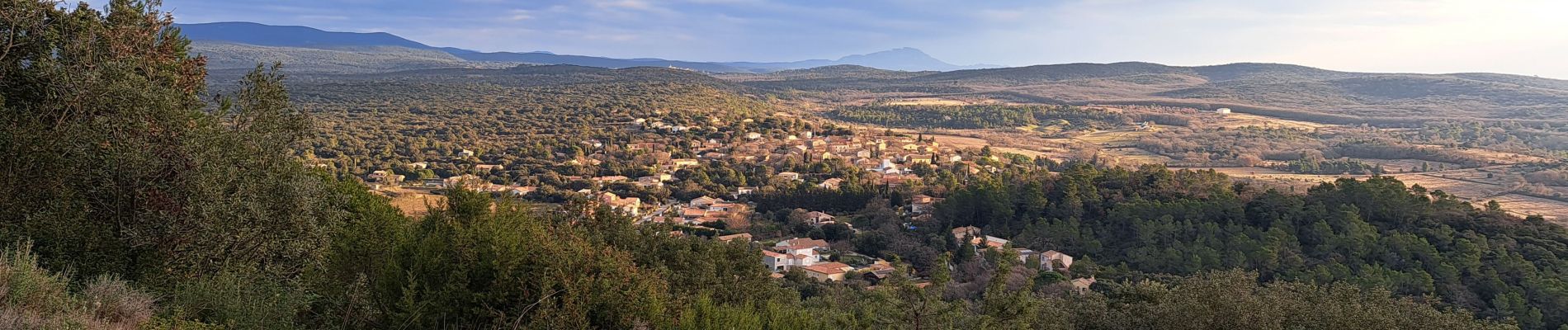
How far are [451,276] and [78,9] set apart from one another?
4265mm

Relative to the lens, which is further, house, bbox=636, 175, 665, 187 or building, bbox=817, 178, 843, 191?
house, bbox=636, 175, 665, 187

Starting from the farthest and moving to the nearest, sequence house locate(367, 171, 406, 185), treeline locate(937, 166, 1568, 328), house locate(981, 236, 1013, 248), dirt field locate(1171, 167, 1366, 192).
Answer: dirt field locate(1171, 167, 1366, 192) → house locate(367, 171, 406, 185) → house locate(981, 236, 1013, 248) → treeline locate(937, 166, 1568, 328)

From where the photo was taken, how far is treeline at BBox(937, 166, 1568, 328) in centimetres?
1692

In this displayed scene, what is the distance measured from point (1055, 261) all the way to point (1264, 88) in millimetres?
93297

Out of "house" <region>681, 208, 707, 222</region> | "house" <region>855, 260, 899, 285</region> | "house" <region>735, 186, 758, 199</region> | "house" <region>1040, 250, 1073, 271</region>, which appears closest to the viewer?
"house" <region>855, 260, 899, 285</region>

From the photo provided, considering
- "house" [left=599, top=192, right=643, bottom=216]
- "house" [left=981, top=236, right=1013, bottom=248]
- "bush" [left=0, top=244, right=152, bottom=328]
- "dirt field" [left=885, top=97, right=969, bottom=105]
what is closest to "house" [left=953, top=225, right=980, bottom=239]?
"house" [left=981, top=236, right=1013, bottom=248]

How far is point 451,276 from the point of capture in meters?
6.26

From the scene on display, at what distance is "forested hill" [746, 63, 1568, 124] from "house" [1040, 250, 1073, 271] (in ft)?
215

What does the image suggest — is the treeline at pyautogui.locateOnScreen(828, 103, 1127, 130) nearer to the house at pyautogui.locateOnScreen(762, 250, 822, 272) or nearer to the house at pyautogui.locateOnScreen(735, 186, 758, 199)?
the house at pyautogui.locateOnScreen(735, 186, 758, 199)

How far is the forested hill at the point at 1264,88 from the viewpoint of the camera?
7977cm

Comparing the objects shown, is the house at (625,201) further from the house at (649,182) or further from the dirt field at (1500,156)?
the dirt field at (1500,156)

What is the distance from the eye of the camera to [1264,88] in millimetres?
100312

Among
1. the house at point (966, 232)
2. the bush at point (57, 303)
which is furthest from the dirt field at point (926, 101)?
the bush at point (57, 303)

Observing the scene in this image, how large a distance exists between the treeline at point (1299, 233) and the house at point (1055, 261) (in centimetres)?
104
